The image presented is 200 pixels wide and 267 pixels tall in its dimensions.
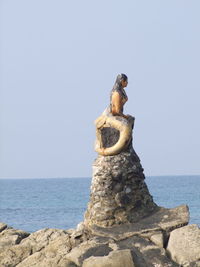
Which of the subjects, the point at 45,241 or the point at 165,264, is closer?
the point at 165,264

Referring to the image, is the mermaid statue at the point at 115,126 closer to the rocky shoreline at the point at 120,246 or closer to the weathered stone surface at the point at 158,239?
the rocky shoreline at the point at 120,246

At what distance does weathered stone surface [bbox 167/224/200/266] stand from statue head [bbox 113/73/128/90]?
2.52 metres

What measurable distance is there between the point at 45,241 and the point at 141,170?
1883 mm

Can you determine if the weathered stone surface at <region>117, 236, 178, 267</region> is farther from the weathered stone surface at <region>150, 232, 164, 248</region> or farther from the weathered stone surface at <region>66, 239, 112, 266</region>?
the weathered stone surface at <region>66, 239, 112, 266</region>

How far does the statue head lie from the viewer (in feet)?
46.5

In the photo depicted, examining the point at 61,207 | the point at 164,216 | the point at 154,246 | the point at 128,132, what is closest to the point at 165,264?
the point at 154,246

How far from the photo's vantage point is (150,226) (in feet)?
44.3

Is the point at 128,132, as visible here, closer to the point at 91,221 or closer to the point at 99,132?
the point at 99,132

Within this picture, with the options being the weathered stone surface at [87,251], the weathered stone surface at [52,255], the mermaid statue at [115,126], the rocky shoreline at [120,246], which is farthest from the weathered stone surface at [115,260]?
the mermaid statue at [115,126]

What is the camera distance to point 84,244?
13219 millimetres

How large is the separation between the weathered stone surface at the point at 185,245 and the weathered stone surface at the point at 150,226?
1.05 feet

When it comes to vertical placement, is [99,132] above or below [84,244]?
above

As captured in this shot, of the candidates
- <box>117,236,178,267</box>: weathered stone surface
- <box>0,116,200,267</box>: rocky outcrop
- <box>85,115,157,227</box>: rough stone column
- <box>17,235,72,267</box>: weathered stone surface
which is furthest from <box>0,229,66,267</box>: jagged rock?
<box>117,236,178,267</box>: weathered stone surface

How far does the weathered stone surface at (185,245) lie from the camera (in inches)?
503
